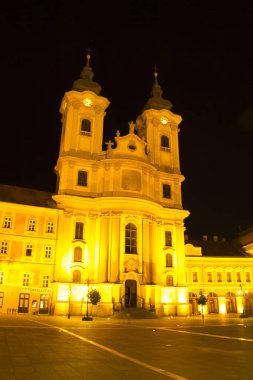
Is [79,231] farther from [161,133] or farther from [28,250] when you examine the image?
[161,133]

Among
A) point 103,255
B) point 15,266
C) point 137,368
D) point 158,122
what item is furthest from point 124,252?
point 137,368

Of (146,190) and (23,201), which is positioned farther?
(146,190)

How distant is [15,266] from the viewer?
141 feet

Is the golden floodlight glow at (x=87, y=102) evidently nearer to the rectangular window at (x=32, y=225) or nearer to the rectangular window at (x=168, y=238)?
the rectangular window at (x=32, y=225)

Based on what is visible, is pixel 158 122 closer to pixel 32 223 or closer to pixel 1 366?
pixel 32 223

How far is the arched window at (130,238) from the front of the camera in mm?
47344

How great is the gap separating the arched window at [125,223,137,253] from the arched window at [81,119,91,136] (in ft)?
51.1

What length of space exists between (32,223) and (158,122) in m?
26.3

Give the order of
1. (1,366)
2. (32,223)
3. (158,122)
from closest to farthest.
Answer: (1,366) < (32,223) < (158,122)

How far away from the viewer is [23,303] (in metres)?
42.6

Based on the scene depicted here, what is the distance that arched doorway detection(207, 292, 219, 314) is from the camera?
59.4 m

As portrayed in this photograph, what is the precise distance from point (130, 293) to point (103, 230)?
8.76 m

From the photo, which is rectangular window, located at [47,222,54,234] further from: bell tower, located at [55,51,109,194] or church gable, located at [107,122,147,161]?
church gable, located at [107,122,147,161]

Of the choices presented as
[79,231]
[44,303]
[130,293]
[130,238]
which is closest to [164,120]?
[130,238]
